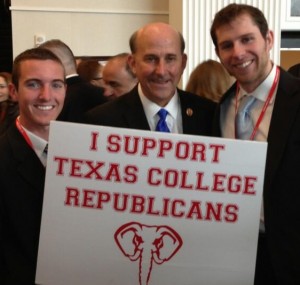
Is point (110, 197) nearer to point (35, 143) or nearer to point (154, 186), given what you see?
point (154, 186)

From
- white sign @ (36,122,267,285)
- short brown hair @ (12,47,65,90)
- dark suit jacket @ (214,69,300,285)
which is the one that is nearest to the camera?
white sign @ (36,122,267,285)

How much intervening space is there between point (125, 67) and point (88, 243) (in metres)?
1.76

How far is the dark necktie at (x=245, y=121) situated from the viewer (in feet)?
7.02

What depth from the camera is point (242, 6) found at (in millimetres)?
2219

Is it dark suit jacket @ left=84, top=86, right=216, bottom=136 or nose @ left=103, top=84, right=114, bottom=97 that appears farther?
nose @ left=103, top=84, right=114, bottom=97

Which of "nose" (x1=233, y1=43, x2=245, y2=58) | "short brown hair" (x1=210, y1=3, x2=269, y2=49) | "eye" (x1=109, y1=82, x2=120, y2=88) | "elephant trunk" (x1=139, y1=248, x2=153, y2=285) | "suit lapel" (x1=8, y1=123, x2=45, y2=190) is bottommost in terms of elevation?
"elephant trunk" (x1=139, y1=248, x2=153, y2=285)

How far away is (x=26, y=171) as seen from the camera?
185cm

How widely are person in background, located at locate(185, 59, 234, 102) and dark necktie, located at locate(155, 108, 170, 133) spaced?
3.13 ft

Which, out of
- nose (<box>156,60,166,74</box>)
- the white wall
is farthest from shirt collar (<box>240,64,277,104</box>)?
the white wall

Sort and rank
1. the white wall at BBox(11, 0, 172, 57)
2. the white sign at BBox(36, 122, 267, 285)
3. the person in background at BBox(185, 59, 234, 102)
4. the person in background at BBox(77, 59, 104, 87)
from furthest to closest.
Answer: the white wall at BBox(11, 0, 172, 57) < the person in background at BBox(77, 59, 104, 87) < the person in background at BBox(185, 59, 234, 102) < the white sign at BBox(36, 122, 267, 285)

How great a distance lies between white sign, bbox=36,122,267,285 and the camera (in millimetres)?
1771

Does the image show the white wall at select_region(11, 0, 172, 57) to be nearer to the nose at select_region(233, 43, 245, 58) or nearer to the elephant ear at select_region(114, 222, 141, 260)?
the nose at select_region(233, 43, 245, 58)

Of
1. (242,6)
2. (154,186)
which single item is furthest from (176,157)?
(242,6)

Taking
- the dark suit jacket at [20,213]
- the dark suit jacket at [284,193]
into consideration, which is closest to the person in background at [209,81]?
the dark suit jacket at [284,193]
